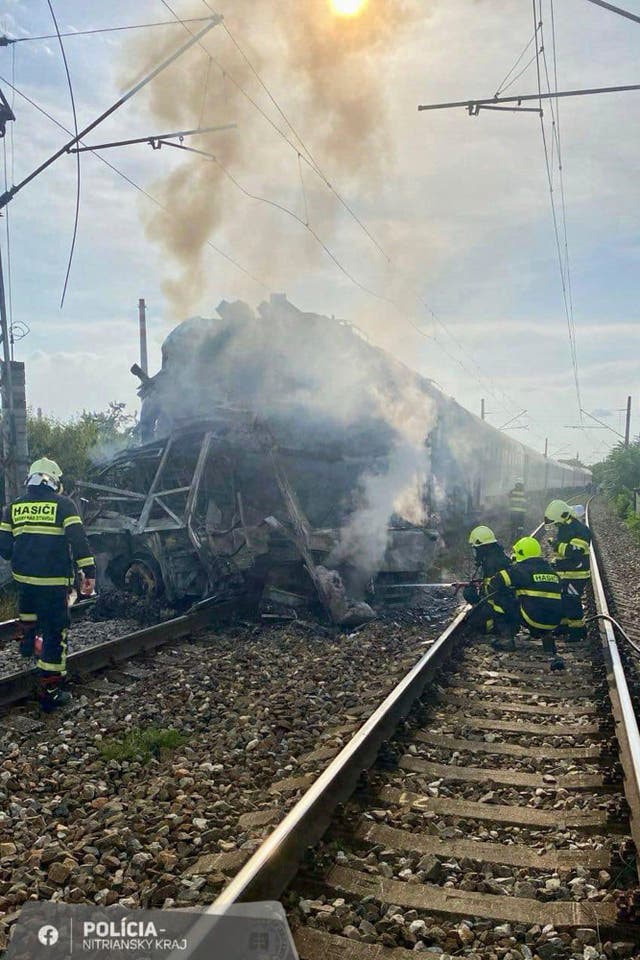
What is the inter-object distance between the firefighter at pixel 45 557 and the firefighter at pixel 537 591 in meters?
4.30

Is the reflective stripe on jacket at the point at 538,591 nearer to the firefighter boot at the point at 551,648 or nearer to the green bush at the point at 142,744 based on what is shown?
the firefighter boot at the point at 551,648

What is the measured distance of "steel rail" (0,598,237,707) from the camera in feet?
19.2

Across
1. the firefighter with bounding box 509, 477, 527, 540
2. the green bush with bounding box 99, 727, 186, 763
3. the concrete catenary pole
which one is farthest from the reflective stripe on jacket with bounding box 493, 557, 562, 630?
the firefighter with bounding box 509, 477, 527, 540

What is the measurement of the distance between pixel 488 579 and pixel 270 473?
3.34 m

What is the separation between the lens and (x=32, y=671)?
600 centimetres

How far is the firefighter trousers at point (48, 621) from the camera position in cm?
583

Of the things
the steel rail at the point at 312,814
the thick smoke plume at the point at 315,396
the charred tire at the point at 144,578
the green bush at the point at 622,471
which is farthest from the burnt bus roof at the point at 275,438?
the green bush at the point at 622,471

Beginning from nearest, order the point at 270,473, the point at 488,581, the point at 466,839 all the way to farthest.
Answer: the point at 466,839
the point at 488,581
the point at 270,473

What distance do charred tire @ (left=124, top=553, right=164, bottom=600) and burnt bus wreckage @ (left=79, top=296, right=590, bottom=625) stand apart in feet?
0.08

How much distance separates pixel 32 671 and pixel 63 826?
235 cm

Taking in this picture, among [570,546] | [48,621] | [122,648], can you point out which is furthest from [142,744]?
[570,546]

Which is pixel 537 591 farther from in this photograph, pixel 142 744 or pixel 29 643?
pixel 29 643

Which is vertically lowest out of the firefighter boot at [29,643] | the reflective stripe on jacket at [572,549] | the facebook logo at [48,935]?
the facebook logo at [48,935]

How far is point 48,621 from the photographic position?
6086 mm
